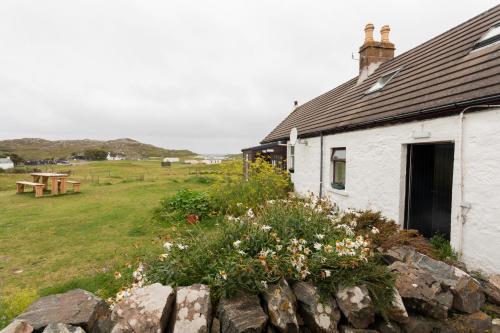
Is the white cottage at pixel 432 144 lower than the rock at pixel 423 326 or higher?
higher

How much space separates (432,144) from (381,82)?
14.4 feet

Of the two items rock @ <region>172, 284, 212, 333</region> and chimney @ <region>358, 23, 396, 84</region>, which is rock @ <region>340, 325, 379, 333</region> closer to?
rock @ <region>172, 284, 212, 333</region>

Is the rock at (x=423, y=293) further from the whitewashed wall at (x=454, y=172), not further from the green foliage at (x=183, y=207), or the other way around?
the green foliage at (x=183, y=207)

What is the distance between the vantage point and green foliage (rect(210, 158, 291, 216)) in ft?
30.3

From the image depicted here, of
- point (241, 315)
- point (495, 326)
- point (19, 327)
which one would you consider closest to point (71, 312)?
point (19, 327)

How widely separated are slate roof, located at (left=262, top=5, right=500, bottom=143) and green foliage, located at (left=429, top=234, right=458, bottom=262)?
253 cm

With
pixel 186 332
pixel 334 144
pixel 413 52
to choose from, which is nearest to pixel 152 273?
pixel 186 332

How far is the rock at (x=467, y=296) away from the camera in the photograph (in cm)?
350

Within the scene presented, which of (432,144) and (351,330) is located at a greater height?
(432,144)

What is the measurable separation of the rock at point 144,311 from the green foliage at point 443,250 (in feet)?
15.4

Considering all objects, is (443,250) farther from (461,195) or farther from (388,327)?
(388,327)

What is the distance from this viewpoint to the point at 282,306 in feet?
9.73

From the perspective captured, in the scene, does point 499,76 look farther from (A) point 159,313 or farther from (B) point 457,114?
(A) point 159,313

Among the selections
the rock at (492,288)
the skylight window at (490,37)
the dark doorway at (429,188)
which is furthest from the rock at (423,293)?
the skylight window at (490,37)
